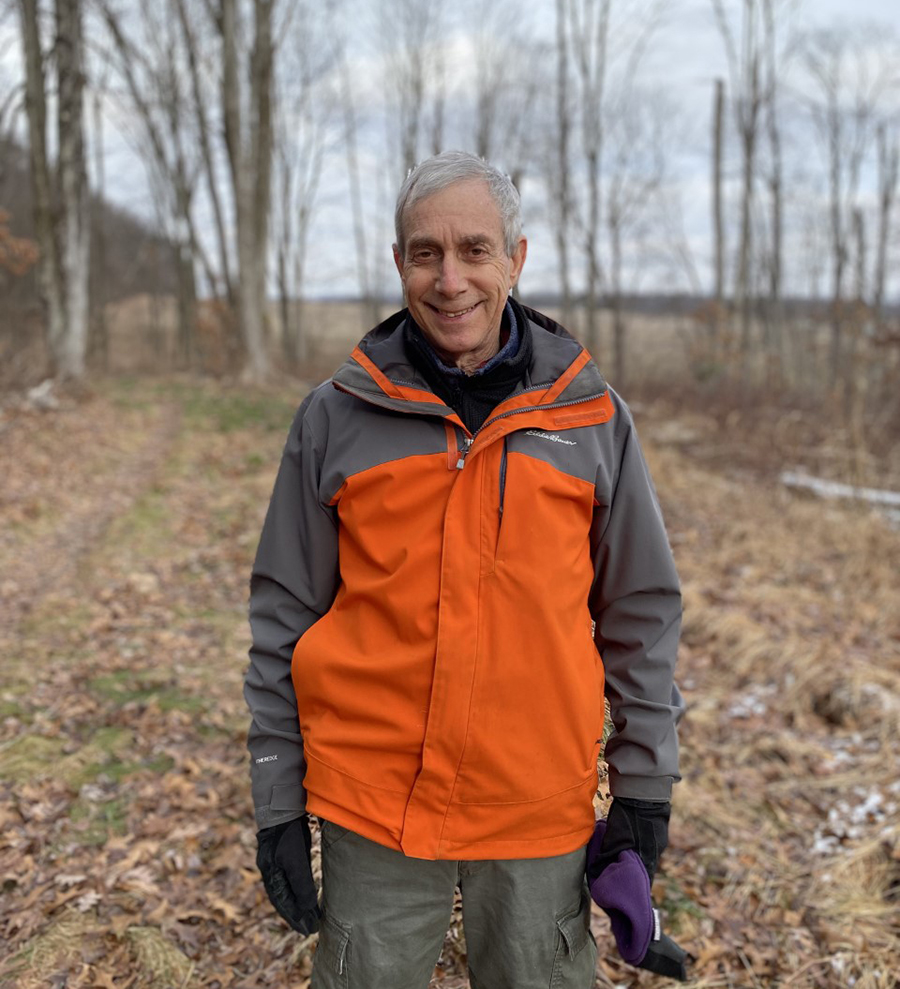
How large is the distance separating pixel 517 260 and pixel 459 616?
3.02ft

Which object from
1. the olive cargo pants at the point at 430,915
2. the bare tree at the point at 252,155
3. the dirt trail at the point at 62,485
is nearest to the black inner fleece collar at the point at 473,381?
the olive cargo pants at the point at 430,915

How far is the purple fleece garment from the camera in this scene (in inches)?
73.3

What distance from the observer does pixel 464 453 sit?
1.83 meters

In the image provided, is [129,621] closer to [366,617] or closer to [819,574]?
[366,617]

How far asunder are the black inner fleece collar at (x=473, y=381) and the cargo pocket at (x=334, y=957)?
48.9 inches

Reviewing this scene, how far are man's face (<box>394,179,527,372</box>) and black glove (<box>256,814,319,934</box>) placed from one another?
1233 mm

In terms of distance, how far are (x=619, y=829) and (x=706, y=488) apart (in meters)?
9.45

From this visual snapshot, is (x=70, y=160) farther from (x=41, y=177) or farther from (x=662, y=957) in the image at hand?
(x=662, y=957)

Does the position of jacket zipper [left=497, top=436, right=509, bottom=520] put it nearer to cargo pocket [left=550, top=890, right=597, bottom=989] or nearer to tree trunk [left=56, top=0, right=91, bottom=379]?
cargo pocket [left=550, top=890, right=597, bottom=989]

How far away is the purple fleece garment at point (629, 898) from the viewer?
6.11 feet

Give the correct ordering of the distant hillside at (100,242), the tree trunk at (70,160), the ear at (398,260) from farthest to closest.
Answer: the distant hillside at (100,242)
the tree trunk at (70,160)
the ear at (398,260)

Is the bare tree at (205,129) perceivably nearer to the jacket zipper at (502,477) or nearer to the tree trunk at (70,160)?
the tree trunk at (70,160)

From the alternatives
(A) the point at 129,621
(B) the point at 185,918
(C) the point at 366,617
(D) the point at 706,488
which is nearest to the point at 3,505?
(A) the point at 129,621

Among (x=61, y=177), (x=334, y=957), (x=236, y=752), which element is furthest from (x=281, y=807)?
(x=61, y=177)
